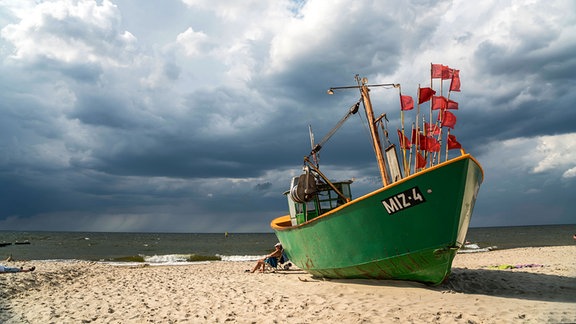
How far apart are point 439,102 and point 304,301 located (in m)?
7.66

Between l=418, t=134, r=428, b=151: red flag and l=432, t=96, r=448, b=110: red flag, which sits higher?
l=432, t=96, r=448, b=110: red flag

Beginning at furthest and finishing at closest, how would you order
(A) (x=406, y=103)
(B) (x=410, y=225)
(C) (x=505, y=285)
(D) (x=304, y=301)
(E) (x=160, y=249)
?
(E) (x=160, y=249), (A) (x=406, y=103), (C) (x=505, y=285), (D) (x=304, y=301), (B) (x=410, y=225)

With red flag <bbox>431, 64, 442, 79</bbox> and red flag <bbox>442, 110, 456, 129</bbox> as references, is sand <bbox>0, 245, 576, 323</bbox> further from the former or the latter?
red flag <bbox>431, 64, 442, 79</bbox>

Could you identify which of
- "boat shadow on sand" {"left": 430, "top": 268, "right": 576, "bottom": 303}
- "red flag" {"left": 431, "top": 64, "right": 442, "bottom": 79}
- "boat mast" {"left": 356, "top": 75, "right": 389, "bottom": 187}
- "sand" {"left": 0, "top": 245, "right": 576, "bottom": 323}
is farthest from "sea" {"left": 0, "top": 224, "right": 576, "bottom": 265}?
"red flag" {"left": 431, "top": 64, "right": 442, "bottom": 79}

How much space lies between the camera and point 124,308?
31.2 ft

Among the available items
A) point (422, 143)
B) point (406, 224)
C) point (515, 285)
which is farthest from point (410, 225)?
point (515, 285)

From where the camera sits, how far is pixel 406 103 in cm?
1289

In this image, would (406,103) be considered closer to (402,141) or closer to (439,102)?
(439,102)

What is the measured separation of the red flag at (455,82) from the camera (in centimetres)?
1213

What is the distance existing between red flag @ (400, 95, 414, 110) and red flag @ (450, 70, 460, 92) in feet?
4.49

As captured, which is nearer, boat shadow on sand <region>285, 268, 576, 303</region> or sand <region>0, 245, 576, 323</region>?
sand <region>0, 245, 576, 323</region>

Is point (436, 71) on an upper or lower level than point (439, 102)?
upper

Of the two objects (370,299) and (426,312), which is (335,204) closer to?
(370,299)

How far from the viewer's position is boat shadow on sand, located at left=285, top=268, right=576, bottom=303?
9.85 meters
